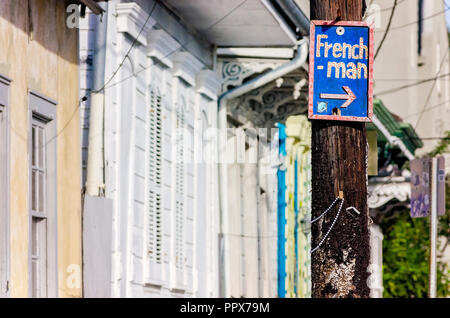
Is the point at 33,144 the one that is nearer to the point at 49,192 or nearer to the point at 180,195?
the point at 49,192

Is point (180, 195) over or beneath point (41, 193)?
over

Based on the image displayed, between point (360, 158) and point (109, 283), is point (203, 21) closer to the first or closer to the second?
point (109, 283)

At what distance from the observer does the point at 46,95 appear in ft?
36.5

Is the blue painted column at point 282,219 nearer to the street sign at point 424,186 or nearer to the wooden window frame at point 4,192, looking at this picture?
the street sign at point 424,186

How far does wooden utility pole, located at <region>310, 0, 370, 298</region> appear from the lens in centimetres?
923

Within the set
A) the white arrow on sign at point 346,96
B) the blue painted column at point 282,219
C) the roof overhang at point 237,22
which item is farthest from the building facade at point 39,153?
the blue painted column at point 282,219

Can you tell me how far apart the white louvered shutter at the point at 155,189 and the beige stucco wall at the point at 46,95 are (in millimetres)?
2156

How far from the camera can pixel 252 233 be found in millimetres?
19062

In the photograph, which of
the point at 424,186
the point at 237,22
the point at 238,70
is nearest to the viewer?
the point at 237,22

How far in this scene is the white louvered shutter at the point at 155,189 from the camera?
13953mm

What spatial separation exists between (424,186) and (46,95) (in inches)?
316

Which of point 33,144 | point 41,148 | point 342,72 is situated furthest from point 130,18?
point 342,72
